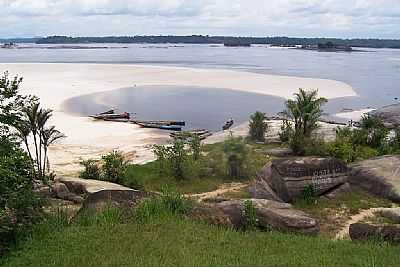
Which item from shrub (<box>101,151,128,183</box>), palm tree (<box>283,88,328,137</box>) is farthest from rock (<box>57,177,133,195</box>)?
palm tree (<box>283,88,328,137</box>)

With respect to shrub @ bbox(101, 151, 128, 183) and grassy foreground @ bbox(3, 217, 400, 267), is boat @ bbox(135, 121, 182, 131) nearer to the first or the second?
shrub @ bbox(101, 151, 128, 183)

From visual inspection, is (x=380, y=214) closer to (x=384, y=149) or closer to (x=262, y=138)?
(x=384, y=149)

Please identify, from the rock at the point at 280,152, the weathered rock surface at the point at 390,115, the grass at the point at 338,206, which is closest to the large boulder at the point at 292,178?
the grass at the point at 338,206

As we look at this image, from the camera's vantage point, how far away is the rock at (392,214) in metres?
15.7

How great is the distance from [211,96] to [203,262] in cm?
5078

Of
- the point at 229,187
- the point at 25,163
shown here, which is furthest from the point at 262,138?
the point at 25,163

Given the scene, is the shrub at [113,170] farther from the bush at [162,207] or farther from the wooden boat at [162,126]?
the wooden boat at [162,126]

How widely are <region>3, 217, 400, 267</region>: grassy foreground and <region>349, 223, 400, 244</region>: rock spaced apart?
784 millimetres

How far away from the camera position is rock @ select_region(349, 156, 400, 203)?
60.7 ft

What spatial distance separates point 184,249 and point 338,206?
8.56 metres

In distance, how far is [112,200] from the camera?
43.0ft

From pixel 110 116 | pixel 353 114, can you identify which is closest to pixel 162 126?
pixel 110 116

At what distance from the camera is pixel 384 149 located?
24219mm

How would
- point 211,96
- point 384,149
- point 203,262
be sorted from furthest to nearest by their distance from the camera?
point 211,96
point 384,149
point 203,262
